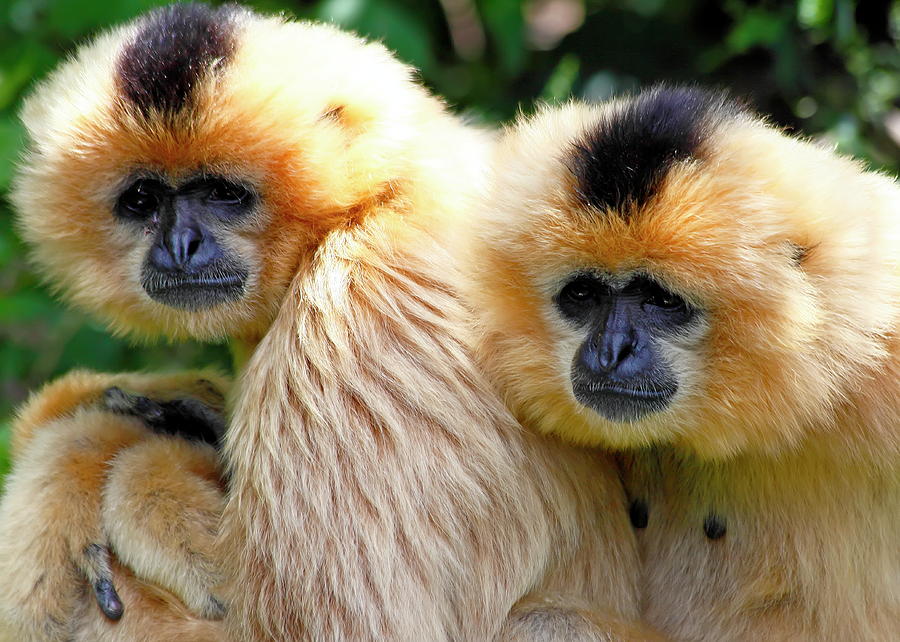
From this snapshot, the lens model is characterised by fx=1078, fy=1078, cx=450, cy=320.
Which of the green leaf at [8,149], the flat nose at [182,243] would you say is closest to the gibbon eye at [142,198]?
the flat nose at [182,243]

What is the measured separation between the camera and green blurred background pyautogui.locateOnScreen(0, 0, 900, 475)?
469cm

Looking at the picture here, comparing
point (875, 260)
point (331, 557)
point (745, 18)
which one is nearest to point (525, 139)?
point (875, 260)

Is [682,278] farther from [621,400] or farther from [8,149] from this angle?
[8,149]

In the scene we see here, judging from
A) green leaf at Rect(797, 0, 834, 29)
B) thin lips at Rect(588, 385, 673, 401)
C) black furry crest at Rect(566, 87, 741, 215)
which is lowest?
thin lips at Rect(588, 385, 673, 401)

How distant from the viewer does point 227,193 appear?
3.45m

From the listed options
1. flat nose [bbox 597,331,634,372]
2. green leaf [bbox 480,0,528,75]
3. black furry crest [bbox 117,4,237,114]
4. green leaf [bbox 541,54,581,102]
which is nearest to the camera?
flat nose [bbox 597,331,634,372]

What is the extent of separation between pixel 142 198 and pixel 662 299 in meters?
1.73

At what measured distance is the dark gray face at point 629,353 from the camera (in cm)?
292

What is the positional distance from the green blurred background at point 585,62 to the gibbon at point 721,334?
1.64m

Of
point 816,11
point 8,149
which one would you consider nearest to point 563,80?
point 816,11

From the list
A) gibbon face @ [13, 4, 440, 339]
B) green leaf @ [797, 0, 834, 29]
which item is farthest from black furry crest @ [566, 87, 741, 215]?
green leaf @ [797, 0, 834, 29]

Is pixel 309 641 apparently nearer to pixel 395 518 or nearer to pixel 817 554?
pixel 395 518

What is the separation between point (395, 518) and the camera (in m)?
2.94

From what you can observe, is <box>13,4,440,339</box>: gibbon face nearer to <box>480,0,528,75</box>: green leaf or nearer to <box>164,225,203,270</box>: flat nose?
<box>164,225,203,270</box>: flat nose
